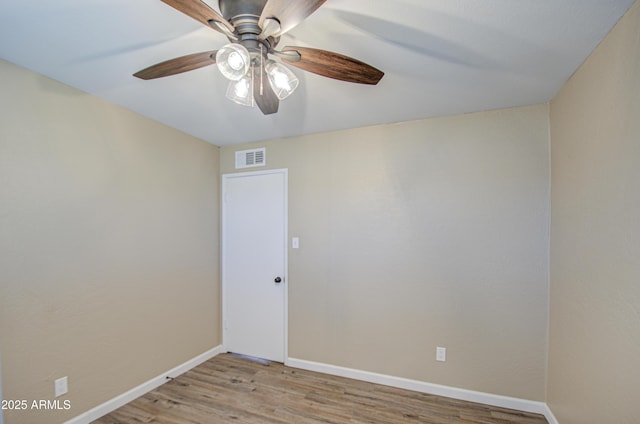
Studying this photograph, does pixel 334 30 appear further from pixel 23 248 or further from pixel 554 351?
pixel 554 351

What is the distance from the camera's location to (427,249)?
2.39 m

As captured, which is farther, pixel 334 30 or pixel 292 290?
pixel 292 290

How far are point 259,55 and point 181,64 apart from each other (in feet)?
1.24

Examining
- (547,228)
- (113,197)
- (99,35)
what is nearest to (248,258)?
(113,197)

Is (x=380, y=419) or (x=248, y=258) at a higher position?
(x=248, y=258)

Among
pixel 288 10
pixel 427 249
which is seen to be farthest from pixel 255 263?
pixel 288 10

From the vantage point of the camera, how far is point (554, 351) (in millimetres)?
1955

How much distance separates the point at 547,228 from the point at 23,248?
3.61 metres

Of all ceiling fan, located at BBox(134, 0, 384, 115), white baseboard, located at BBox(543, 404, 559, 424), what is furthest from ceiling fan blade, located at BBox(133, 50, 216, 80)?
white baseboard, located at BBox(543, 404, 559, 424)

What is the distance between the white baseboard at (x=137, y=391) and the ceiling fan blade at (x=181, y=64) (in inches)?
92.6

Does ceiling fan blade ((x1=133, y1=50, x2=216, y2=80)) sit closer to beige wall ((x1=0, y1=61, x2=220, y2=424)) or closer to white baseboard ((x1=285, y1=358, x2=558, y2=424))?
beige wall ((x1=0, y1=61, x2=220, y2=424))

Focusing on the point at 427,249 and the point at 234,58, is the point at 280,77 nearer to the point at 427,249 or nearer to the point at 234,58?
Answer: the point at 234,58

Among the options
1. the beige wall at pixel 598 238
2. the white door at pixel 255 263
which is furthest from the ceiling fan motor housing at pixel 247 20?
the white door at pixel 255 263

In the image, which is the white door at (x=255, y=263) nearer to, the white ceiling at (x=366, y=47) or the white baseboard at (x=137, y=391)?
the white baseboard at (x=137, y=391)
